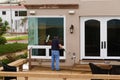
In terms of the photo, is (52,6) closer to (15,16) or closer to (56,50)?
(56,50)

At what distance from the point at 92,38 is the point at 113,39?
3.32 ft

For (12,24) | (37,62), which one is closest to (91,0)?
(37,62)

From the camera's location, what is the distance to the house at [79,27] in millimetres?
19375

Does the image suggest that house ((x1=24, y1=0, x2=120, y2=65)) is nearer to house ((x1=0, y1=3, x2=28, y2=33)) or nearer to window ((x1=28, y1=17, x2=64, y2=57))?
window ((x1=28, y1=17, x2=64, y2=57))

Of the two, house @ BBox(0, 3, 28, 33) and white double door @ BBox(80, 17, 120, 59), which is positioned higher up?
house @ BBox(0, 3, 28, 33)

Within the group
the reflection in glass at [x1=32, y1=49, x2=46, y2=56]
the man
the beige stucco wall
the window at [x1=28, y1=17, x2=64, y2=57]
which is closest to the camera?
the man

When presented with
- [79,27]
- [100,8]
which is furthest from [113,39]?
[79,27]

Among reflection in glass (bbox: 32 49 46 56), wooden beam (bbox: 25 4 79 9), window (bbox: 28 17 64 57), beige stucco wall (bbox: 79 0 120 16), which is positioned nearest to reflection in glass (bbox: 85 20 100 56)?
beige stucco wall (bbox: 79 0 120 16)

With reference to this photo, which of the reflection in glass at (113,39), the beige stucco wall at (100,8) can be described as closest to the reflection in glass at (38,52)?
the beige stucco wall at (100,8)

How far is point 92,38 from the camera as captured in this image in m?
19.6

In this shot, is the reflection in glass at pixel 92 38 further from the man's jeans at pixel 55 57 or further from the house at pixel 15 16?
the house at pixel 15 16

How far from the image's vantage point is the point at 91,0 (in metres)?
A: 19.4

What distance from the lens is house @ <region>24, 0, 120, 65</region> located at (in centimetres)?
1938

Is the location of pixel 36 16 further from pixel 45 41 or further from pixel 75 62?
pixel 75 62
